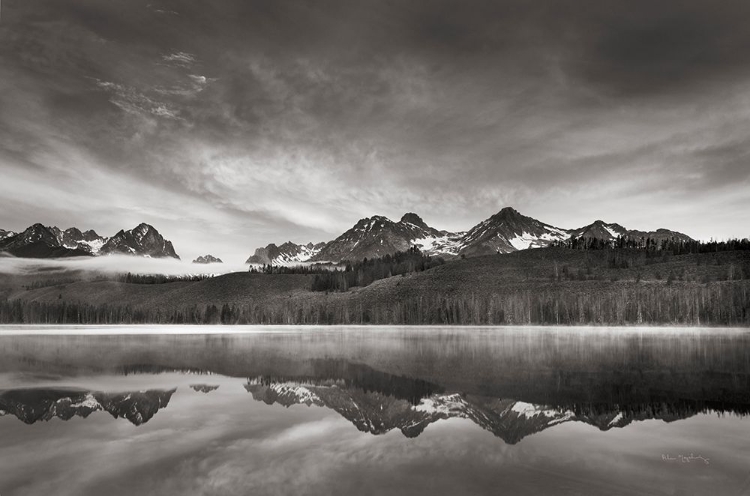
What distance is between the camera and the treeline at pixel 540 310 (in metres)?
145

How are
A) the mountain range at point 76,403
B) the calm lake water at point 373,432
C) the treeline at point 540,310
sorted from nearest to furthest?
1. the calm lake water at point 373,432
2. the mountain range at point 76,403
3. the treeline at point 540,310

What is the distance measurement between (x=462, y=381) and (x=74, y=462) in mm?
18111

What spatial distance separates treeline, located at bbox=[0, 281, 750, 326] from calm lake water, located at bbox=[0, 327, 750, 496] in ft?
428

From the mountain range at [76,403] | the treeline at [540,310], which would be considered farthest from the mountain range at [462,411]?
the treeline at [540,310]

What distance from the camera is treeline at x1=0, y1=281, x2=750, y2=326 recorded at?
5699 inches

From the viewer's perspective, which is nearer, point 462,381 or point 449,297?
point 462,381

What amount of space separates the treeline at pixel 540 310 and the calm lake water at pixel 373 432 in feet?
428

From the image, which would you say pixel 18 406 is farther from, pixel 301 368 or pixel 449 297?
pixel 449 297

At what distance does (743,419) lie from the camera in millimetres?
17703

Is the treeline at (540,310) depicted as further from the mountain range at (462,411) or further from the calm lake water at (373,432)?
the mountain range at (462,411)

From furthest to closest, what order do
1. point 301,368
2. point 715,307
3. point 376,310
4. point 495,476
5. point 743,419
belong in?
point 376,310, point 715,307, point 301,368, point 743,419, point 495,476

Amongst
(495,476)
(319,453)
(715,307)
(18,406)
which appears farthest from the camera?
(715,307)

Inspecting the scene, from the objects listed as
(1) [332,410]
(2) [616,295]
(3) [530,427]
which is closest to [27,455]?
(1) [332,410]

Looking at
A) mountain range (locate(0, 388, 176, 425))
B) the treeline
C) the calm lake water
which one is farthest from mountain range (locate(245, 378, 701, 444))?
the treeline
